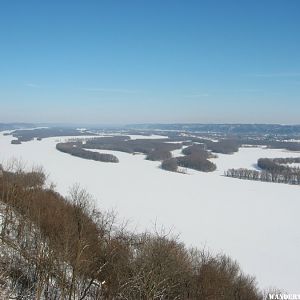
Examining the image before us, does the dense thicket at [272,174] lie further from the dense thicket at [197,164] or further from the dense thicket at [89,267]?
the dense thicket at [89,267]

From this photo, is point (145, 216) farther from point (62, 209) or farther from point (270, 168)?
point (270, 168)

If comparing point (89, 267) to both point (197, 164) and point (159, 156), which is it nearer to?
point (197, 164)

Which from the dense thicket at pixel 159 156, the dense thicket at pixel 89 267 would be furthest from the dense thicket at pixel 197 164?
the dense thicket at pixel 89 267

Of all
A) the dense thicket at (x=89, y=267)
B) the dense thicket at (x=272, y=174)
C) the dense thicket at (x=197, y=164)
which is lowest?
the dense thicket at (x=272, y=174)

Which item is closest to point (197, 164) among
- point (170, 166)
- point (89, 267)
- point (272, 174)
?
point (170, 166)

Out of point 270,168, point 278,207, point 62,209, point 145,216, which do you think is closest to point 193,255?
point 62,209

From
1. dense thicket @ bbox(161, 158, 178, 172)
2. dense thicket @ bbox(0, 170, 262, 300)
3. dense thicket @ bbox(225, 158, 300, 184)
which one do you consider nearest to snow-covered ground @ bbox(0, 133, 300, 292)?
dense thicket @ bbox(225, 158, 300, 184)

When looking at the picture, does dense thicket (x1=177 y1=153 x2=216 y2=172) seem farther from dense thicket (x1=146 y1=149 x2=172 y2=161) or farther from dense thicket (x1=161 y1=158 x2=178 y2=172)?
dense thicket (x1=146 y1=149 x2=172 y2=161)
